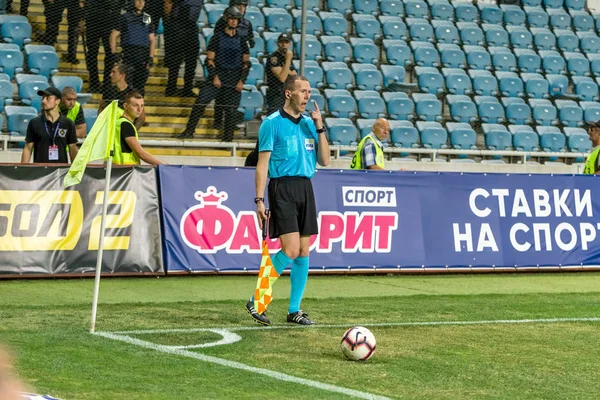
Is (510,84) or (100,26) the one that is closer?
(100,26)

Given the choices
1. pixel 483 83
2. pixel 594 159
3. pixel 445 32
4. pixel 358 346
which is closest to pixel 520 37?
pixel 445 32

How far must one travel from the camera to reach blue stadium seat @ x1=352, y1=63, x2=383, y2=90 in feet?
69.0

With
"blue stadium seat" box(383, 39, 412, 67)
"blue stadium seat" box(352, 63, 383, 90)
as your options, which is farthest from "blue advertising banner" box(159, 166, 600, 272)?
"blue stadium seat" box(383, 39, 412, 67)

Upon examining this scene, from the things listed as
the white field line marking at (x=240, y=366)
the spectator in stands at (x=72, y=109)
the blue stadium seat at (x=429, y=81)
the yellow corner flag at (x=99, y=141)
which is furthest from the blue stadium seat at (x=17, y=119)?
the blue stadium seat at (x=429, y=81)

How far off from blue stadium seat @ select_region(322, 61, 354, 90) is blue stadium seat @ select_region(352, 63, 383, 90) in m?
0.33

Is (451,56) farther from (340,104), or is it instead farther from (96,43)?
(96,43)

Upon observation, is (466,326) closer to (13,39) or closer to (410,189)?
(410,189)

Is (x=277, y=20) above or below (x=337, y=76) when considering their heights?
A: above

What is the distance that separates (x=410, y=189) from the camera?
14.2m

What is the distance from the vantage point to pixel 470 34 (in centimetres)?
2409

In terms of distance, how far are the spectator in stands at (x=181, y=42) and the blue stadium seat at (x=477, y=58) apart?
8605mm

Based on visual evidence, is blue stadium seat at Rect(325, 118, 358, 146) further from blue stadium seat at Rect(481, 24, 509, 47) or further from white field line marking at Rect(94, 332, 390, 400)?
white field line marking at Rect(94, 332, 390, 400)

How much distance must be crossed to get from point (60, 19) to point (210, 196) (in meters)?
4.97

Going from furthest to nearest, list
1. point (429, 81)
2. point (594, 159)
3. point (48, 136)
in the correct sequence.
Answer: point (429, 81) → point (594, 159) → point (48, 136)
